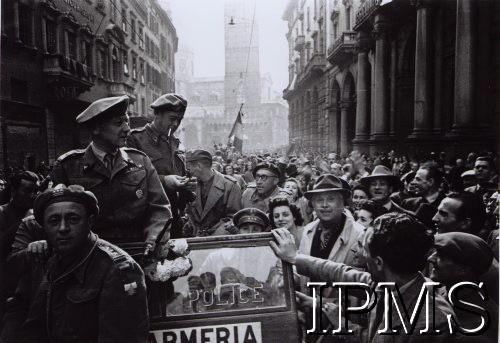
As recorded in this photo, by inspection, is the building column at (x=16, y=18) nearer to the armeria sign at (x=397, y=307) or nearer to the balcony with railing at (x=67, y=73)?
the balcony with railing at (x=67, y=73)

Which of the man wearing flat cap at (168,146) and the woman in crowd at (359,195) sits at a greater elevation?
the man wearing flat cap at (168,146)

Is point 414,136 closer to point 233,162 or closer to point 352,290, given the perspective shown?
point 233,162

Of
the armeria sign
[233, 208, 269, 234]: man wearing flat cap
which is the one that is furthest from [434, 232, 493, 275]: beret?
[233, 208, 269, 234]: man wearing flat cap

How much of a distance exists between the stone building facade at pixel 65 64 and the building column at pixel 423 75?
6210mm

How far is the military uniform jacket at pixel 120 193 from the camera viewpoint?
244 centimetres

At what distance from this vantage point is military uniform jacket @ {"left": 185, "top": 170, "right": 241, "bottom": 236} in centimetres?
404

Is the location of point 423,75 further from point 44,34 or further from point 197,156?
point 44,34

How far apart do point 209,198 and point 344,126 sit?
13.8 m

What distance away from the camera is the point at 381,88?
41.7 ft

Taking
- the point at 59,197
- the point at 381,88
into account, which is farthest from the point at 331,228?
the point at 381,88

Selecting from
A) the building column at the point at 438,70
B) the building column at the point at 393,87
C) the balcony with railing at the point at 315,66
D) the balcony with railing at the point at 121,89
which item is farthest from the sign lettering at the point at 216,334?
the balcony with railing at the point at 315,66

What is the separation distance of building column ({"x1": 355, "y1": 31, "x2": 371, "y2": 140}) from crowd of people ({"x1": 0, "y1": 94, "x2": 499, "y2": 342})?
10.2m

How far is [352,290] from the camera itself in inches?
99.0

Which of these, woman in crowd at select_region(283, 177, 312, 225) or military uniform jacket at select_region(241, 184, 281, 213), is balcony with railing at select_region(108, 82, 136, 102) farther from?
woman in crowd at select_region(283, 177, 312, 225)
